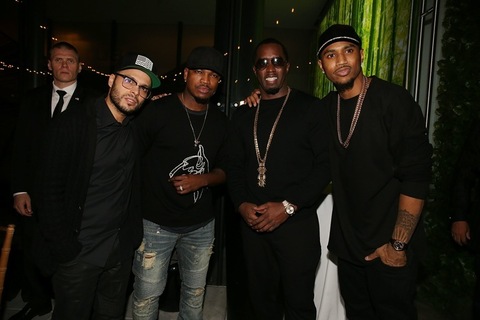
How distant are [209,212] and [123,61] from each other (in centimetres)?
111

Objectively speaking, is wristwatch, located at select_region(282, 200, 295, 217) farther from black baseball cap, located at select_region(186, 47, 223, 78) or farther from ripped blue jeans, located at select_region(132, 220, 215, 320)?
black baseball cap, located at select_region(186, 47, 223, 78)

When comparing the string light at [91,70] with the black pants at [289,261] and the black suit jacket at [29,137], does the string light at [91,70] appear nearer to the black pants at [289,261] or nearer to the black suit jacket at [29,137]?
the black suit jacket at [29,137]

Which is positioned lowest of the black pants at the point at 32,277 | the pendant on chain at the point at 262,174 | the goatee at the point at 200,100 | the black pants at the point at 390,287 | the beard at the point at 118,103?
the black pants at the point at 32,277

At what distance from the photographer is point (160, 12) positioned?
3742 millimetres

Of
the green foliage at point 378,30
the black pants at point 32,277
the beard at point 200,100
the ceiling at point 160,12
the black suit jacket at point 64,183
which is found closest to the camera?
the black suit jacket at point 64,183

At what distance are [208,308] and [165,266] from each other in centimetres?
118

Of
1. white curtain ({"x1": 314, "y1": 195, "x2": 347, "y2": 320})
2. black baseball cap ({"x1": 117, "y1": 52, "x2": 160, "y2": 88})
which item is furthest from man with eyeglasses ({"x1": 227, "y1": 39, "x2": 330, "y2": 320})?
black baseball cap ({"x1": 117, "y1": 52, "x2": 160, "y2": 88})

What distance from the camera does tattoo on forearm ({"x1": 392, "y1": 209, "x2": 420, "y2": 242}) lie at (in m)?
1.85

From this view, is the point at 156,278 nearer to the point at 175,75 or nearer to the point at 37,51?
the point at 175,75

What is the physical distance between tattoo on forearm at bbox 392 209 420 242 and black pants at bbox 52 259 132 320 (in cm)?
153

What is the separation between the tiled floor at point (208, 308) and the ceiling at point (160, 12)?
8.96 feet

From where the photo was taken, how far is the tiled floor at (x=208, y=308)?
10.1 ft

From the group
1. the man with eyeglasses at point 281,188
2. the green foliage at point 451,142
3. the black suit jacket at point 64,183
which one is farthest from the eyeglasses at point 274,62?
the green foliage at point 451,142

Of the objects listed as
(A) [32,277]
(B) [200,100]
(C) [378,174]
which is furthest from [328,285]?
(A) [32,277]
